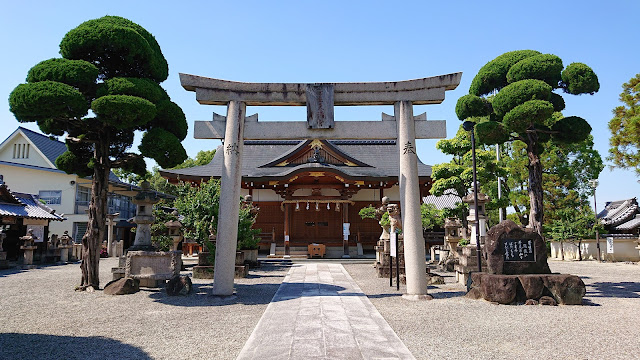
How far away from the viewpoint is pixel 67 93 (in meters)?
7.91

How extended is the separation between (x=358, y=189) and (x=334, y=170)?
2929mm

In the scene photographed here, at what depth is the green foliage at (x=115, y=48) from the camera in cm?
900

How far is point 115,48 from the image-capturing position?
9.16 m

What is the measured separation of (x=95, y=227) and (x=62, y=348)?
5.04 meters

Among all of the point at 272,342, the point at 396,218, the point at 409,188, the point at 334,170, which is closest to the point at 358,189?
the point at 334,170

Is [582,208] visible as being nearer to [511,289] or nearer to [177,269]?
[511,289]

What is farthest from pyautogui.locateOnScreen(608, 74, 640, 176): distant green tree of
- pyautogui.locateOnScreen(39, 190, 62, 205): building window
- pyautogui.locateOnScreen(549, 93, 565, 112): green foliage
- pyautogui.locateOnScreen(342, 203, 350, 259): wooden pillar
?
pyautogui.locateOnScreen(39, 190, 62, 205): building window

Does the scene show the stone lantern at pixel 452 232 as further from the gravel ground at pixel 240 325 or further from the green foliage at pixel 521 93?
the gravel ground at pixel 240 325

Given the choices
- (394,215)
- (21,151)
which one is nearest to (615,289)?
(394,215)

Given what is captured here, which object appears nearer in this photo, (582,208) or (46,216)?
(46,216)

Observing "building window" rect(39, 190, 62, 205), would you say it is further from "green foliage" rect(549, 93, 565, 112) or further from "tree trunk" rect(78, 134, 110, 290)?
"green foliage" rect(549, 93, 565, 112)

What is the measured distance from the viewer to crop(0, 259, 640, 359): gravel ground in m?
4.74

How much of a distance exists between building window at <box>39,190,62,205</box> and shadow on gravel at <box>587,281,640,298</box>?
31.0 meters

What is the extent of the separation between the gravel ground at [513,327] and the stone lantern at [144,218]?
583 centimetres
